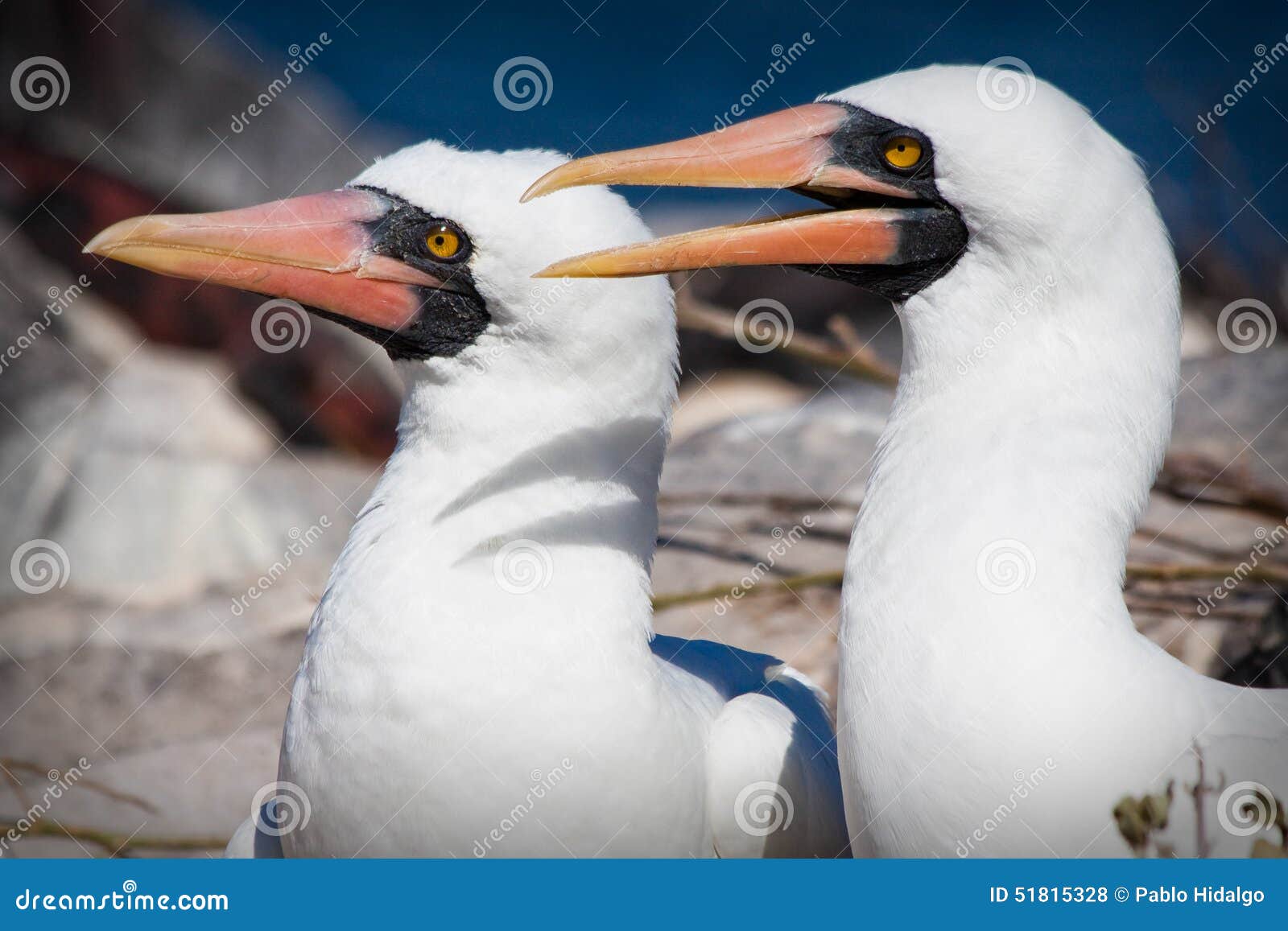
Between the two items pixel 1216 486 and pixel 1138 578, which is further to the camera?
pixel 1216 486

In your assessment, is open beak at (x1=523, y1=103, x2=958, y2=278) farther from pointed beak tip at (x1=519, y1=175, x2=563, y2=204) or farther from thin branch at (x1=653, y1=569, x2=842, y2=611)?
thin branch at (x1=653, y1=569, x2=842, y2=611)

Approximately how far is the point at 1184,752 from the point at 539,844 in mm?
1180

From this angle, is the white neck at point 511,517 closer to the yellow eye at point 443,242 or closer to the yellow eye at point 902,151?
the yellow eye at point 443,242

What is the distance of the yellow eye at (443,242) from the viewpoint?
112 inches

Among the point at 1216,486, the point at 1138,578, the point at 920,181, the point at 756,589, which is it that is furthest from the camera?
the point at 756,589

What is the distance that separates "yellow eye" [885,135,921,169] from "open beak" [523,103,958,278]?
42mm

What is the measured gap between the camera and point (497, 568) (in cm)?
275

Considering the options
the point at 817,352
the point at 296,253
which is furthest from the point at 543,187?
the point at 817,352

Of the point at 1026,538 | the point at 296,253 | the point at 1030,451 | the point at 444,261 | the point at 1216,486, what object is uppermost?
the point at 1216,486

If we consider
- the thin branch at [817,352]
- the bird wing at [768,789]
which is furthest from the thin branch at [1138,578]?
the bird wing at [768,789]

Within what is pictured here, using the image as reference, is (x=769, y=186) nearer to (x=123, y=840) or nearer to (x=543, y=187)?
(x=543, y=187)

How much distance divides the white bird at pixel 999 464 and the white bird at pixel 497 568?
0.37m

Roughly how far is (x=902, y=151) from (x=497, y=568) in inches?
44.5

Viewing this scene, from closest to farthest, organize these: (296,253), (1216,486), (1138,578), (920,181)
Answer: (920,181) → (296,253) → (1138,578) → (1216,486)
